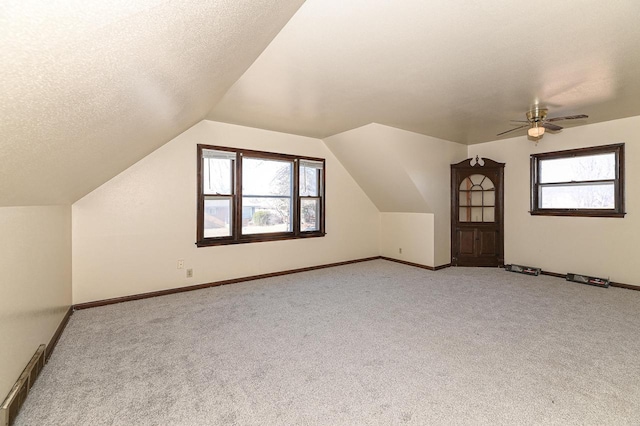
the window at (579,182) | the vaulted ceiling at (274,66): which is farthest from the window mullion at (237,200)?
the window at (579,182)

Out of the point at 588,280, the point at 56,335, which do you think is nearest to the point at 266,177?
the point at 56,335

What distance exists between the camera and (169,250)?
381cm

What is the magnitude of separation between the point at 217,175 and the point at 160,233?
111cm

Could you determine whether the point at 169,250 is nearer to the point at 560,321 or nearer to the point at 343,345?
the point at 343,345

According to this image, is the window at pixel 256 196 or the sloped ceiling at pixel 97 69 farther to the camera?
the window at pixel 256 196

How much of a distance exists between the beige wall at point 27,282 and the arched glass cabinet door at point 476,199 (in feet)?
A: 19.4

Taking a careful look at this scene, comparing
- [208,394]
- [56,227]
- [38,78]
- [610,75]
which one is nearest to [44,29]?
[38,78]

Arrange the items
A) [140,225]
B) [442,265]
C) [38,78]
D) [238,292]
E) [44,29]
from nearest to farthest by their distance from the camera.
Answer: [44,29]
[38,78]
[140,225]
[238,292]
[442,265]

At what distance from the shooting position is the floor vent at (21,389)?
1.53m

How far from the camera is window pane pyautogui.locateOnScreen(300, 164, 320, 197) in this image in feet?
16.9

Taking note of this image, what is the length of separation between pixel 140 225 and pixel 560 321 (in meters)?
4.79

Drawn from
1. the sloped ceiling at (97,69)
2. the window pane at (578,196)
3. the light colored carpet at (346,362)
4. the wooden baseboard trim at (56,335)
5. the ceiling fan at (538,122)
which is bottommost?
the light colored carpet at (346,362)

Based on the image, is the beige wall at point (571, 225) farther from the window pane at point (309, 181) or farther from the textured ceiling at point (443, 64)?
the window pane at point (309, 181)

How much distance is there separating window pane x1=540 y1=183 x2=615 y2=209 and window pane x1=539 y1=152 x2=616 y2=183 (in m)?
0.13
